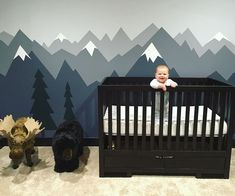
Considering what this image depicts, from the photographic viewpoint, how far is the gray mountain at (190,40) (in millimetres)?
2709

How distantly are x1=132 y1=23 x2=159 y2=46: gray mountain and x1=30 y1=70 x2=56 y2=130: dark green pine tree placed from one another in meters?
1.10

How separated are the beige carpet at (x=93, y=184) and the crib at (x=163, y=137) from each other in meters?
0.08

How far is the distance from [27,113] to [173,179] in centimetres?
174

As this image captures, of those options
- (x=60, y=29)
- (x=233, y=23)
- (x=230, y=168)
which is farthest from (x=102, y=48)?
(x=230, y=168)

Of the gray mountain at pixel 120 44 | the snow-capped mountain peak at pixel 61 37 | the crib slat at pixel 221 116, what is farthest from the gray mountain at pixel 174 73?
the snow-capped mountain peak at pixel 61 37

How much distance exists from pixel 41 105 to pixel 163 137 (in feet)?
4.65

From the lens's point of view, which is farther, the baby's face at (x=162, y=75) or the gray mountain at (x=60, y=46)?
the gray mountain at (x=60, y=46)

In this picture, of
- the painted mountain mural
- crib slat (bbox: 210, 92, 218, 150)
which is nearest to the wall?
the painted mountain mural

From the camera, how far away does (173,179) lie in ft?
7.39

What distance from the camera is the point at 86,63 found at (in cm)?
282

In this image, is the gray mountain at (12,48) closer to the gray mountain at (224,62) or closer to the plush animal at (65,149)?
the plush animal at (65,149)

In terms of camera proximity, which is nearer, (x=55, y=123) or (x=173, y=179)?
(x=173, y=179)

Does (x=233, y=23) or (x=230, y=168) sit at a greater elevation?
(x=233, y=23)

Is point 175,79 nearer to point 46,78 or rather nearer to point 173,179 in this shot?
point 173,179
